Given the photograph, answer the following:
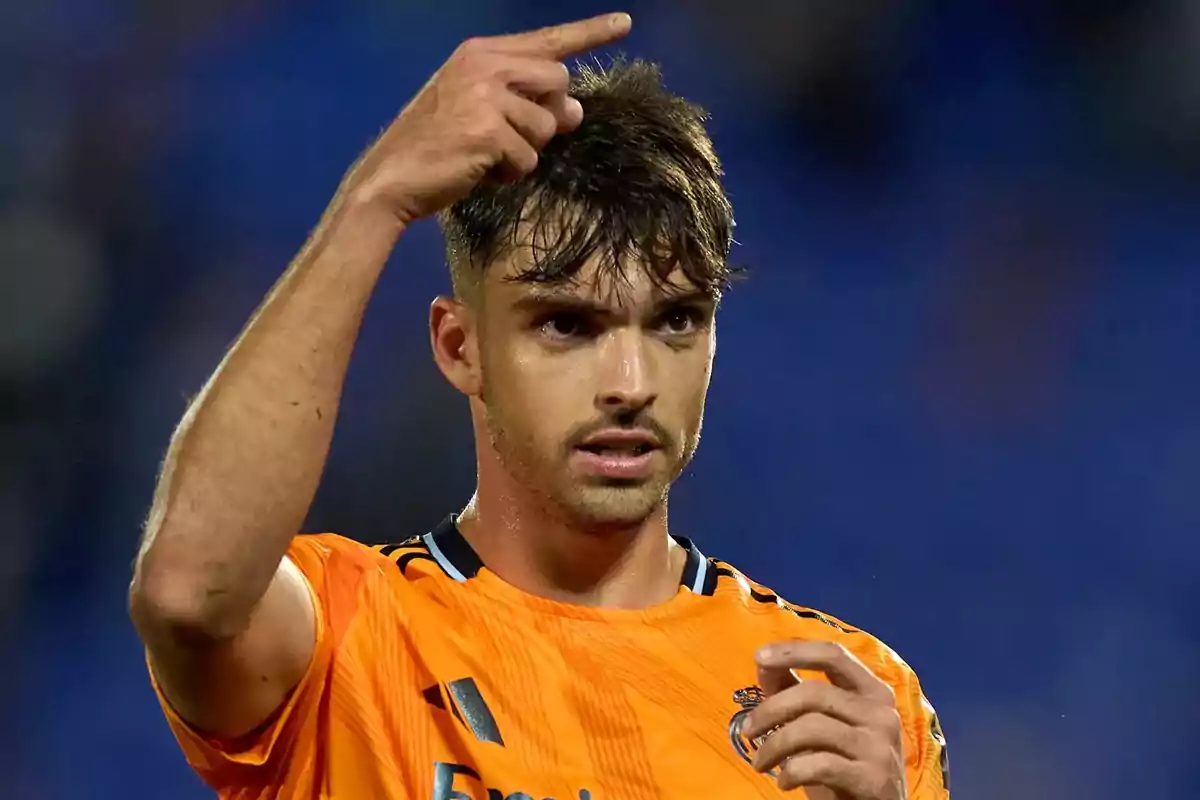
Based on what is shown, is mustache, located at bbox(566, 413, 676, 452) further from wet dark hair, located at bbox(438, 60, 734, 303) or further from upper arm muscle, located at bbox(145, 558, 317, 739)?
upper arm muscle, located at bbox(145, 558, 317, 739)

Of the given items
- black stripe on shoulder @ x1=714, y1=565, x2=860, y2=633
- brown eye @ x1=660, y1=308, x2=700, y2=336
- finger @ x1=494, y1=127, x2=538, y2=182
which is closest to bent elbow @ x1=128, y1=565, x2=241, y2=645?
finger @ x1=494, y1=127, x2=538, y2=182

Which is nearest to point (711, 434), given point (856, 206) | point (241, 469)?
point (856, 206)

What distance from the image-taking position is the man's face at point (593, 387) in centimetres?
190

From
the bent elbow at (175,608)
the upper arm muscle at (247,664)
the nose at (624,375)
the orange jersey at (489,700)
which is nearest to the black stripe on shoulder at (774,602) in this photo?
the orange jersey at (489,700)

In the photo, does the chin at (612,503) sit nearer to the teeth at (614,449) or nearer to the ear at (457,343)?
the teeth at (614,449)

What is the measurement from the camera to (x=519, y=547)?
205 centimetres

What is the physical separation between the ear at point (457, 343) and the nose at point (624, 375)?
0.21m

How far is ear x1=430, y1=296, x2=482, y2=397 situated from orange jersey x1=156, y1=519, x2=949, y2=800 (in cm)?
22

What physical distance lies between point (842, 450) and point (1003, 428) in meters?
0.37

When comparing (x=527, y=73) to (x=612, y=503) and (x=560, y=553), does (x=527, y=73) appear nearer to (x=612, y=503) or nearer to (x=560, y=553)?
(x=612, y=503)

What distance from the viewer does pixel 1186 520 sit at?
3445 mm

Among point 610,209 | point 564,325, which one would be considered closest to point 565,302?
point 564,325

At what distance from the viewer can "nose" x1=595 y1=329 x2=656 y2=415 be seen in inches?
74.2

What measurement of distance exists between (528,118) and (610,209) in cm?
39
